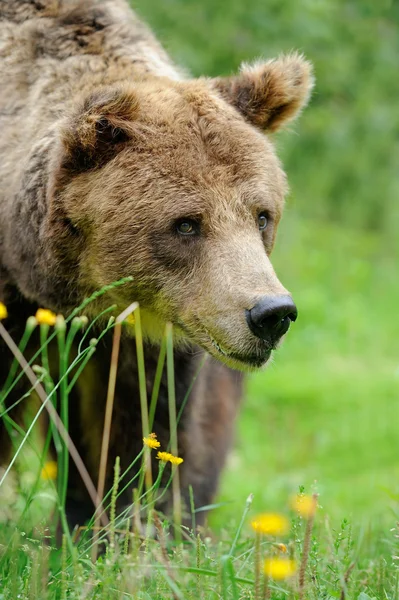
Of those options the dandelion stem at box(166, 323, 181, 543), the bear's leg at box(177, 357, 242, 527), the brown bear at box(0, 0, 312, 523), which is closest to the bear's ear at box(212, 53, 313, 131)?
the brown bear at box(0, 0, 312, 523)

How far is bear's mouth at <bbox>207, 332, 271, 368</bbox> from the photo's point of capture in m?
3.72

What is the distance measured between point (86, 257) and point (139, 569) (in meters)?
1.59

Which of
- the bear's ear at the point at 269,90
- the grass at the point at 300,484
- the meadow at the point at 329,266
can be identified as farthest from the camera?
the meadow at the point at 329,266

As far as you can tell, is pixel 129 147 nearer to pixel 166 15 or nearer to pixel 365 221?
pixel 166 15

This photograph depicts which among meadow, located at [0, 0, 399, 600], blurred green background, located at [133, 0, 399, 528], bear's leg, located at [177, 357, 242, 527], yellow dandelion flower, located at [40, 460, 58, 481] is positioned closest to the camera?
yellow dandelion flower, located at [40, 460, 58, 481]

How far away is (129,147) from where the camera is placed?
3943mm

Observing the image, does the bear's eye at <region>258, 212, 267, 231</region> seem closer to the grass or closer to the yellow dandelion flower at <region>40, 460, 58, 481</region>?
the grass

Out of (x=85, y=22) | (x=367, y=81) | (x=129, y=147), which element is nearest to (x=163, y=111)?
(x=129, y=147)

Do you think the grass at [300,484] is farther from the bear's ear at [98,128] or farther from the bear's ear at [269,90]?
the bear's ear at [269,90]

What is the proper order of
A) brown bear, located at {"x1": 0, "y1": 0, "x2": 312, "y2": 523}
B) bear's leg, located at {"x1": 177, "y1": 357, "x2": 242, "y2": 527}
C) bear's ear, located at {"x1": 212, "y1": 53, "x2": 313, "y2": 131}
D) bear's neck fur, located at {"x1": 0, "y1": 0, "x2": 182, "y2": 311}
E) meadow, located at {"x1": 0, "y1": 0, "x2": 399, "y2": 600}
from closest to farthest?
brown bear, located at {"x1": 0, "y1": 0, "x2": 312, "y2": 523}
bear's neck fur, located at {"x1": 0, "y1": 0, "x2": 182, "y2": 311}
bear's ear, located at {"x1": 212, "y1": 53, "x2": 313, "y2": 131}
bear's leg, located at {"x1": 177, "y1": 357, "x2": 242, "y2": 527}
meadow, located at {"x1": 0, "y1": 0, "x2": 399, "y2": 600}

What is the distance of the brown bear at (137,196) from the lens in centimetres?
383

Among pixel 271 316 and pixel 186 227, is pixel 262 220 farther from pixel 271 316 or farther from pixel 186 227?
pixel 271 316

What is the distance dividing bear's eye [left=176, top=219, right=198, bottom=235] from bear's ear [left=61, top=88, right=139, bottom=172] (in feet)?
1.30

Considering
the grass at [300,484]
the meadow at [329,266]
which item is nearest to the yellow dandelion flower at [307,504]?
the grass at [300,484]
